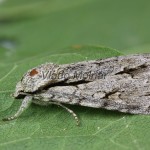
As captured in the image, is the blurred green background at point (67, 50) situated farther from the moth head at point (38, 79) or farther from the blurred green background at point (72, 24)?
the moth head at point (38, 79)

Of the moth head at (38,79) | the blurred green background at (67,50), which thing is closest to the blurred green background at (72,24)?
the blurred green background at (67,50)

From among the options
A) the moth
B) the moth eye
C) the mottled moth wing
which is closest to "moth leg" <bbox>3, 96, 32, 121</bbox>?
the moth

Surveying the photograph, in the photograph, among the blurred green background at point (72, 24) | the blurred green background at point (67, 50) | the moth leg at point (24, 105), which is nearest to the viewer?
the blurred green background at point (67, 50)

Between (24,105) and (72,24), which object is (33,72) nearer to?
(24,105)

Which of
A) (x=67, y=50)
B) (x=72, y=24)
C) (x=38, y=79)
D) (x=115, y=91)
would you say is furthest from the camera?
(x=72, y=24)

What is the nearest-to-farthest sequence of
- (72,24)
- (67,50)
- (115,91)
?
(115,91), (67,50), (72,24)

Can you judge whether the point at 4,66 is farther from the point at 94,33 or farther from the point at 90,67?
the point at 94,33

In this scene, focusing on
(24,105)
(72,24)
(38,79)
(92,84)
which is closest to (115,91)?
(92,84)
